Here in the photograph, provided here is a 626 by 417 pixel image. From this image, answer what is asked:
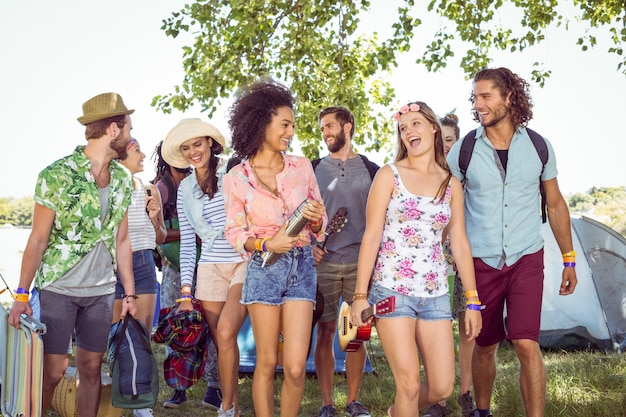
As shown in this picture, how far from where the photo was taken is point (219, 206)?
5477 millimetres

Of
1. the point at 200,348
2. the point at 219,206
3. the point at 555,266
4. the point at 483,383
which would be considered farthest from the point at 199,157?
the point at 555,266

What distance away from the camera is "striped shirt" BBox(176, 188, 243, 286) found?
17.5ft

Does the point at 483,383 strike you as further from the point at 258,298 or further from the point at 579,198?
the point at 579,198

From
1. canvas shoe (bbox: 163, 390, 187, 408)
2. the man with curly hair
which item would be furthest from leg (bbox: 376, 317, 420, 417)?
canvas shoe (bbox: 163, 390, 187, 408)

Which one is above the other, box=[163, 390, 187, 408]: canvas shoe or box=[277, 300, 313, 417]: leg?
box=[277, 300, 313, 417]: leg

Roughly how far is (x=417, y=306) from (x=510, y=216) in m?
0.96

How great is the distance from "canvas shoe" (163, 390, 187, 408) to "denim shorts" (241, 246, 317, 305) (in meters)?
2.07

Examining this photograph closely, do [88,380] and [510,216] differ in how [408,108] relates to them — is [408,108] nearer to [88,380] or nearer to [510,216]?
[510,216]

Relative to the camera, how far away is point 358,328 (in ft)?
14.7

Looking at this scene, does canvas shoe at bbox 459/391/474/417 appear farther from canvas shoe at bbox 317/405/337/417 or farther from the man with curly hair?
canvas shoe at bbox 317/405/337/417

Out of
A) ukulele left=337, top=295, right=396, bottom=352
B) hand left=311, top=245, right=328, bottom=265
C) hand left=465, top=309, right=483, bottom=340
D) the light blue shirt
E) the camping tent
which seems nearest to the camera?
ukulele left=337, top=295, right=396, bottom=352

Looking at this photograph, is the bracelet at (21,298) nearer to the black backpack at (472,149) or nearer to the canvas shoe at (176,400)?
the canvas shoe at (176,400)

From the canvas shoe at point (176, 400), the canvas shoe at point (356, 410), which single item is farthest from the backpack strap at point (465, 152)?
the canvas shoe at point (176, 400)

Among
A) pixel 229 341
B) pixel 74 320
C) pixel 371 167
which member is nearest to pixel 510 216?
pixel 371 167
